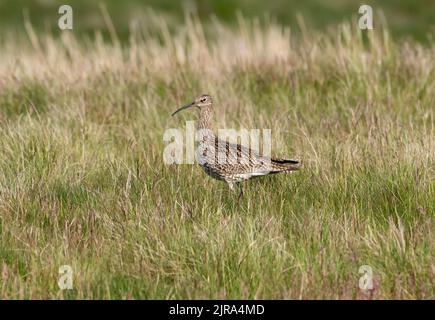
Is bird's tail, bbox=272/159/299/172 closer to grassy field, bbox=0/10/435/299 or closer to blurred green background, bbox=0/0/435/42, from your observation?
grassy field, bbox=0/10/435/299

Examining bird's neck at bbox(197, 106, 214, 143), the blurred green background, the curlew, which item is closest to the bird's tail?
the curlew

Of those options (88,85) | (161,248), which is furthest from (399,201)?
(88,85)

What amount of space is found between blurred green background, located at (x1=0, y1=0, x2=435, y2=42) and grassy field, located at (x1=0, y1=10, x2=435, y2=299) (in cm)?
1149

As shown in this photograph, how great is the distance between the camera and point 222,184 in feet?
22.0

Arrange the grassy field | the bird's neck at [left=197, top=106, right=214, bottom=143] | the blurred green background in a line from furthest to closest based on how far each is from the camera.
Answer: the blurred green background, the bird's neck at [left=197, top=106, right=214, bottom=143], the grassy field

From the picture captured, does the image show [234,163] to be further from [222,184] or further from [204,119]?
[204,119]

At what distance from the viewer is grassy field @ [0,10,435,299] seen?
4.86m

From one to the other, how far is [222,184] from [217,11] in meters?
16.1

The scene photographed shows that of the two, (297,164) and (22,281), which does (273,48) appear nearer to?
(297,164)

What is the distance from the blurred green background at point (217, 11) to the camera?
2094 centimetres

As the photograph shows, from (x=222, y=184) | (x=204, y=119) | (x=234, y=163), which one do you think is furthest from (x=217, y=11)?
(x=234, y=163)

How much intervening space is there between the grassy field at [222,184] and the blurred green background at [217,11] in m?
11.5

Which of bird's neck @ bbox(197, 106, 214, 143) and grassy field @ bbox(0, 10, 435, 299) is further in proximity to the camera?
bird's neck @ bbox(197, 106, 214, 143)

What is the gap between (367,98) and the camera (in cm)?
856
